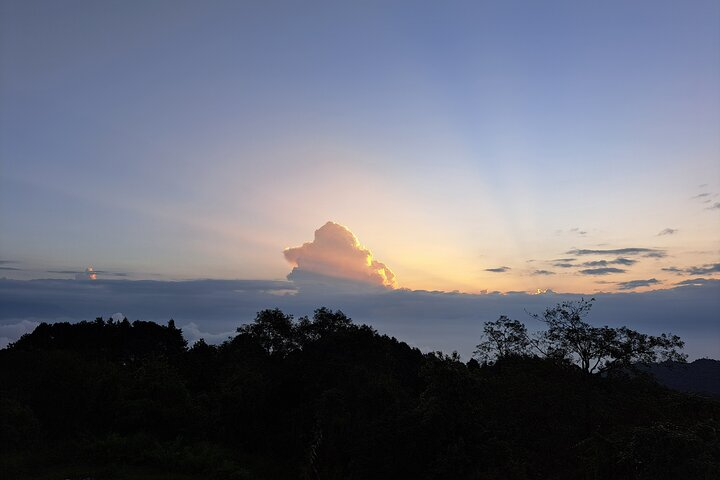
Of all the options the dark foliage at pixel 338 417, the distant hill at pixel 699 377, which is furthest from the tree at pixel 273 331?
the distant hill at pixel 699 377

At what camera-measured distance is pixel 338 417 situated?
28.1 m

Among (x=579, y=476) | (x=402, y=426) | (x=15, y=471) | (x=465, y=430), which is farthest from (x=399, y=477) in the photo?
(x=15, y=471)

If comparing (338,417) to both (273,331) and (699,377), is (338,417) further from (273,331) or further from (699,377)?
(699,377)

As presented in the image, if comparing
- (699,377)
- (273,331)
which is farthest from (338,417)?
(699,377)

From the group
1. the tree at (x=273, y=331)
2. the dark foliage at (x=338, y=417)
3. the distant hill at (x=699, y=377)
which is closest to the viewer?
the dark foliage at (x=338, y=417)

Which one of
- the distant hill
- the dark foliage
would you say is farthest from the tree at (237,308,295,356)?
the distant hill

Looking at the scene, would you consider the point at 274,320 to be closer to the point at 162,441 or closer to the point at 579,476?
the point at 162,441

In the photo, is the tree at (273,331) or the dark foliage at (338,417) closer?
the dark foliage at (338,417)

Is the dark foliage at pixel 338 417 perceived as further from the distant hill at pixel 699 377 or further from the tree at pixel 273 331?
the distant hill at pixel 699 377

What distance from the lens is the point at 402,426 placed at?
18531mm

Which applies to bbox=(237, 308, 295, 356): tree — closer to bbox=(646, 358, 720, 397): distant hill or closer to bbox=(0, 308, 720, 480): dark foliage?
bbox=(0, 308, 720, 480): dark foliage

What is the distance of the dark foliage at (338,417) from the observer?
16531mm

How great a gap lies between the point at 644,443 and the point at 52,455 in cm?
2389

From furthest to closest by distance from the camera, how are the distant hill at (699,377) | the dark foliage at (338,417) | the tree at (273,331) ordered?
1. the distant hill at (699,377)
2. the tree at (273,331)
3. the dark foliage at (338,417)
